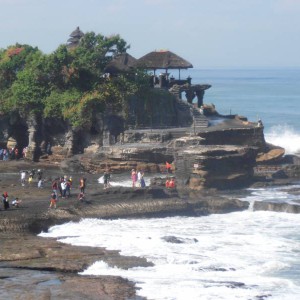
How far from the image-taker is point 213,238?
3553 cm

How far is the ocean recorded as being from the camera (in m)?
28.6

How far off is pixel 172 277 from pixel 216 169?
51.0ft

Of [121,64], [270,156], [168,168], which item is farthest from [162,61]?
[168,168]

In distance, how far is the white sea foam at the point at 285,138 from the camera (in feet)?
216

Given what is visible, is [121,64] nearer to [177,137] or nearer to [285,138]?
[177,137]

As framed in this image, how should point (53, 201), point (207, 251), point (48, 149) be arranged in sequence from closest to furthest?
point (207, 251), point (53, 201), point (48, 149)

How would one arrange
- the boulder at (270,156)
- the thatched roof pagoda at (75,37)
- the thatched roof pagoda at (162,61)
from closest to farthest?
1. the boulder at (270,156)
2. the thatched roof pagoda at (162,61)
3. the thatched roof pagoda at (75,37)

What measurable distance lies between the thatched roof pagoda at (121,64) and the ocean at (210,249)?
1532 centimetres

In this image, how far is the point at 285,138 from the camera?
7212 cm

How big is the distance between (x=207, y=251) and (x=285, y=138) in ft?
132

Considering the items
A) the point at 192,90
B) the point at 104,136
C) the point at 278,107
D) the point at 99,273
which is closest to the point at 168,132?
the point at 104,136

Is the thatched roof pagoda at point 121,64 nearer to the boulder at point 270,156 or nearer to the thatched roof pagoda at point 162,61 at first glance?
the thatched roof pagoda at point 162,61

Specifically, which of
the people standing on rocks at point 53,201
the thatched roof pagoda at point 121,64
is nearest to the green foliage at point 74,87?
the thatched roof pagoda at point 121,64

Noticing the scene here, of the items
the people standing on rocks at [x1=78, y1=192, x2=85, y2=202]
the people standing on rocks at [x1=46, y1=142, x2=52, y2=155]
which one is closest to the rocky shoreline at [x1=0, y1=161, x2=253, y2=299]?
the people standing on rocks at [x1=78, y1=192, x2=85, y2=202]
